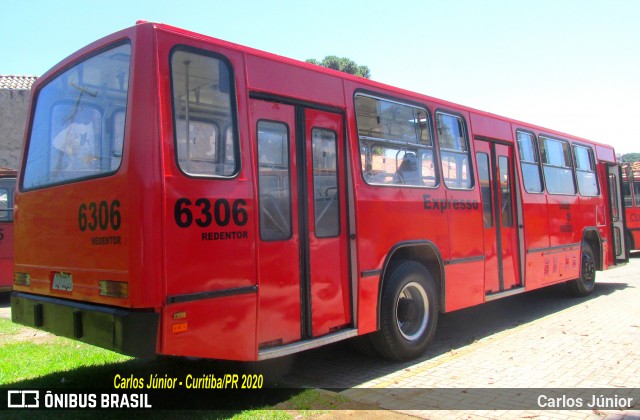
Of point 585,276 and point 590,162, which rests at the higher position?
point 590,162

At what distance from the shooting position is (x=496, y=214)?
8.10 m

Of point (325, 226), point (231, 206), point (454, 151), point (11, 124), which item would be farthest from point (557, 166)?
point (11, 124)

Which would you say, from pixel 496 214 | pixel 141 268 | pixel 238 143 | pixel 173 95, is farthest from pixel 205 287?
pixel 496 214

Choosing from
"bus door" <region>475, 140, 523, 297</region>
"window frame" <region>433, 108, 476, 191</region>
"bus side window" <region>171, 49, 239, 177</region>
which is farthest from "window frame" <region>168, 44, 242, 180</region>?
"bus door" <region>475, 140, 523, 297</region>

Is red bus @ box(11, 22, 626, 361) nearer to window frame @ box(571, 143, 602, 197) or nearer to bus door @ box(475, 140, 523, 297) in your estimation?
bus door @ box(475, 140, 523, 297)

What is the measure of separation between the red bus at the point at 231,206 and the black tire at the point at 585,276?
4268 mm

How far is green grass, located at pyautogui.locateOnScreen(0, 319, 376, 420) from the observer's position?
4.45 m

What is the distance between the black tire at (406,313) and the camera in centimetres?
592

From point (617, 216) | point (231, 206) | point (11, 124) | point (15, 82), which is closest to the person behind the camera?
point (231, 206)

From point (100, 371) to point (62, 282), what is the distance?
55.1 inches

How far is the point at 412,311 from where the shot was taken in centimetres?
629

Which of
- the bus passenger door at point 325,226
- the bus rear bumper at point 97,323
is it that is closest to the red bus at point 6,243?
the bus rear bumper at point 97,323

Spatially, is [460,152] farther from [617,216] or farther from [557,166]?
[617,216]

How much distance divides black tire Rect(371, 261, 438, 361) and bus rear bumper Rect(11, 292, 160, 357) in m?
2.83
